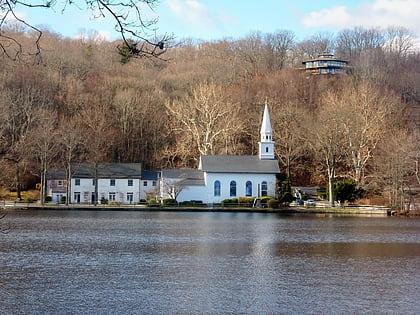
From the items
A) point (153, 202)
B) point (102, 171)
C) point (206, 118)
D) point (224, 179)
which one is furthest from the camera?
point (206, 118)

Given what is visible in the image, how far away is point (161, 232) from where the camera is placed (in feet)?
124

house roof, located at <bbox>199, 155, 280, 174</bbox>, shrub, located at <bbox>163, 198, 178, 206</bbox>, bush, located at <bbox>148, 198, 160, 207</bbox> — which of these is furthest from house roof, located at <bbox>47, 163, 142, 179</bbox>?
house roof, located at <bbox>199, 155, 280, 174</bbox>

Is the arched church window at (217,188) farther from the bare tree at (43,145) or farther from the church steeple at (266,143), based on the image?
the bare tree at (43,145)

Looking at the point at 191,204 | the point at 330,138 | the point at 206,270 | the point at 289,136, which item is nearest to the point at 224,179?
the point at 191,204

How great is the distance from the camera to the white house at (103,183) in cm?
6825

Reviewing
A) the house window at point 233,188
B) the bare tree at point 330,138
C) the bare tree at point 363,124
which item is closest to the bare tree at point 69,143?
the house window at point 233,188

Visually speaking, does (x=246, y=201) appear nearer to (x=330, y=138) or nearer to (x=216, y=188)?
(x=216, y=188)

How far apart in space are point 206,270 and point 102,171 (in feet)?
158

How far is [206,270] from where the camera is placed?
23562mm

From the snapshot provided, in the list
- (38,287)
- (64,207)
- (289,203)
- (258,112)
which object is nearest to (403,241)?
(38,287)

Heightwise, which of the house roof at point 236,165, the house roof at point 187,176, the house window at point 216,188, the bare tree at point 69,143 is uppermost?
the bare tree at point 69,143

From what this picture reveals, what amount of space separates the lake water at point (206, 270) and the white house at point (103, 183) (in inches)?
1107

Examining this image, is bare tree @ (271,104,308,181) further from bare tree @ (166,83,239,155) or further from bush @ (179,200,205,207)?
bush @ (179,200,205,207)

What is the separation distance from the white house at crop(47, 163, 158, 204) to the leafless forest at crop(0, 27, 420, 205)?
171 centimetres
